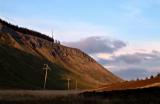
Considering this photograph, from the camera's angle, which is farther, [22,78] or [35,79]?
[35,79]

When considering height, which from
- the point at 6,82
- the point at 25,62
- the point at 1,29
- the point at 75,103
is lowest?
the point at 75,103

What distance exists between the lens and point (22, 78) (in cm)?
15738

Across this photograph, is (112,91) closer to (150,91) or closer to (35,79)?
(150,91)

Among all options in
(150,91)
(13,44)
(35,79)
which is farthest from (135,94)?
(13,44)

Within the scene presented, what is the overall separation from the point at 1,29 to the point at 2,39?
11.1 meters

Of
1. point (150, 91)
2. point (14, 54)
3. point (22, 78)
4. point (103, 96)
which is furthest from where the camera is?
point (14, 54)

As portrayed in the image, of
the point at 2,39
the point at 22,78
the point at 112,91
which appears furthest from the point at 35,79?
the point at 112,91

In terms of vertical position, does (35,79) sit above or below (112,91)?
above

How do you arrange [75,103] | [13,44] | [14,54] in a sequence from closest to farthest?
[75,103] < [14,54] < [13,44]

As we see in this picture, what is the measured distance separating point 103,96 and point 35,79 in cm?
12016

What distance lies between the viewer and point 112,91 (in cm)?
4997

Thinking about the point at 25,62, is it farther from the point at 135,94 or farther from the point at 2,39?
the point at 135,94

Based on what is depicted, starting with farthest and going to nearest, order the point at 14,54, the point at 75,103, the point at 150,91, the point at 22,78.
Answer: the point at 14,54 → the point at 22,78 → the point at 150,91 → the point at 75,103

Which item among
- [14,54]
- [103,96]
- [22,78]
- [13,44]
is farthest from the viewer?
[13,44]
